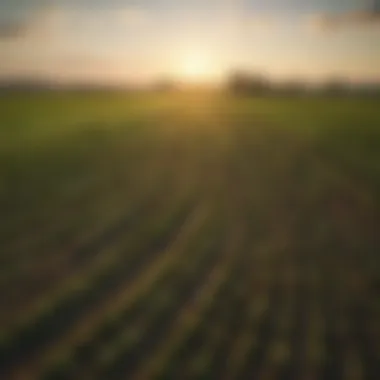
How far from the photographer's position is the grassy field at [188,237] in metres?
2.65

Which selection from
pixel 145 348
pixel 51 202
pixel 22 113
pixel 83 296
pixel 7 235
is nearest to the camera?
pixel 145 348

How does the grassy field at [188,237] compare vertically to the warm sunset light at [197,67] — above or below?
below

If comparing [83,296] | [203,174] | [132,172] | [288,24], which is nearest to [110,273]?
[83,296]

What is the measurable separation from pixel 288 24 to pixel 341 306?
5.81 ft

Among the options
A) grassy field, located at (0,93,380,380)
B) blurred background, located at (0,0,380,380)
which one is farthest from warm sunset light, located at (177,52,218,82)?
grassy field, located at (0,93,380,380)

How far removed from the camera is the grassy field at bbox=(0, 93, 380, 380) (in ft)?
8.70

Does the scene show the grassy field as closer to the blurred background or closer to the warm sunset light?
the blurred background

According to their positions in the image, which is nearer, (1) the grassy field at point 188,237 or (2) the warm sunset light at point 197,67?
(1) the grassy field at point 188,237

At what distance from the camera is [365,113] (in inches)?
148

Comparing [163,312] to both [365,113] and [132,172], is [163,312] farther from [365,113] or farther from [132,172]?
[365,113]

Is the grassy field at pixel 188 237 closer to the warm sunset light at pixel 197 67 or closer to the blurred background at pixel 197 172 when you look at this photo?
the blurred background at pixel 197 172

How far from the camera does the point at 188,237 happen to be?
340 centimetres

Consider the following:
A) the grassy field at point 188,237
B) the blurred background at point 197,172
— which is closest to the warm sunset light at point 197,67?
the blurred background at point 197,172

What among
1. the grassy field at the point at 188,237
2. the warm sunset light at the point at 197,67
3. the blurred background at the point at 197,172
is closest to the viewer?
the grassy field at the point at 188,237
